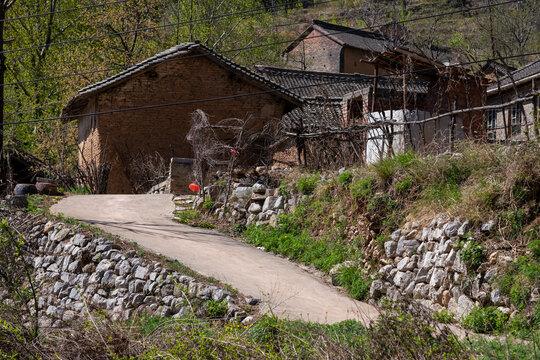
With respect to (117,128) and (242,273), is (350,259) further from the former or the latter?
(117,128)

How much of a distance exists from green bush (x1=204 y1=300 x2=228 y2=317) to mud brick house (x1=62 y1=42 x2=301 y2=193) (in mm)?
11516

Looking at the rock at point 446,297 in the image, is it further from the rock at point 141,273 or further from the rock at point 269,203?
the rock at point 269,203

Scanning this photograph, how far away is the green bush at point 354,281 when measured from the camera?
977 centimetres

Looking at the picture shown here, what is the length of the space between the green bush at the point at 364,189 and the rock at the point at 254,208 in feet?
11.8

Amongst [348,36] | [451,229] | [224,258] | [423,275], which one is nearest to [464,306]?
[423,275]

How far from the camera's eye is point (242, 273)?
10656 millimetres

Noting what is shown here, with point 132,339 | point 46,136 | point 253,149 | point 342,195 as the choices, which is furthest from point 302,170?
point 46,136

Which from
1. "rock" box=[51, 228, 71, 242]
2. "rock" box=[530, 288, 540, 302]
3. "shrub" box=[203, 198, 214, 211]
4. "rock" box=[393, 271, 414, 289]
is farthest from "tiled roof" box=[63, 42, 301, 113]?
"rock" box=[530, 288, 540, 302]

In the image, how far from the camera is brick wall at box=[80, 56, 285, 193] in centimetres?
1972

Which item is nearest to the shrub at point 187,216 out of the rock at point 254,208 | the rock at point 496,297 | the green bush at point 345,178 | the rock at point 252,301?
the rock at point 254,208

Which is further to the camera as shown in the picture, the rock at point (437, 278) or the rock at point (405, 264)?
the rock at point (405, 264)

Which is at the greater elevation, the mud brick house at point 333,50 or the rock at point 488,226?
the mud brick house at point 333,50

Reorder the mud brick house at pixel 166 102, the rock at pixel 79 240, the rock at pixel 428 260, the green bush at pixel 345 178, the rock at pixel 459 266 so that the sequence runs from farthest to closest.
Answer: the mud brick house at pixel 166 102
the rock at pixel 79 240
the green bush at pixel 345 178
the rock at pixel 428 260
the rock at pixel 459 266

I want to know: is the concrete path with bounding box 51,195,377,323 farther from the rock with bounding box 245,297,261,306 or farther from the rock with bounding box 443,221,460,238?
the rock with bounding box 443,221,460,238
